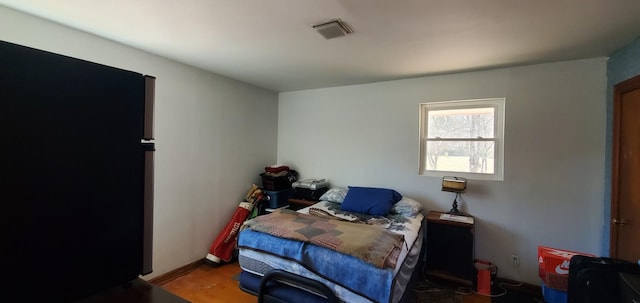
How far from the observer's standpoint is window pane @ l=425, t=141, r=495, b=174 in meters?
3.11

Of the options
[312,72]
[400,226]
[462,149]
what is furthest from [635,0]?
[312,72]

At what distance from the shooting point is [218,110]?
3449mm

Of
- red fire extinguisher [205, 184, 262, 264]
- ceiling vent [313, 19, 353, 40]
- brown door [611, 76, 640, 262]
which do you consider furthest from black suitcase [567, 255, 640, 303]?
red fire extinguisher [205, 184, 262, 264]

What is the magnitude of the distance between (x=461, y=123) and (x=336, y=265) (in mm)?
2370

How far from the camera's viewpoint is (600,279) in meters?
1.83

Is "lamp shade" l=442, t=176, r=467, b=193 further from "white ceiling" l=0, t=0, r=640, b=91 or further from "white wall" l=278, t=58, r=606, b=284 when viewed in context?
"white ceiling" l=0, t=0, r=640, b=91

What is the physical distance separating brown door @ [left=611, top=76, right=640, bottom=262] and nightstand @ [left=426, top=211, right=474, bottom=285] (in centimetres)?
108

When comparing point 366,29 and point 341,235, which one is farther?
point 341,235

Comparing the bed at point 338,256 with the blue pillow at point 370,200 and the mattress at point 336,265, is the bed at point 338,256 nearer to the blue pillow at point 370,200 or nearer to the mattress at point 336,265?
the mattress at point 336,265

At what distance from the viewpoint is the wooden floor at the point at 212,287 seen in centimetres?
258

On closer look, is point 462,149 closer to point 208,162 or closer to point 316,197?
point 316,197

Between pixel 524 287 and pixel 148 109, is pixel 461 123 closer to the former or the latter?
pixel 524 287

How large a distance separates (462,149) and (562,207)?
3.51ft

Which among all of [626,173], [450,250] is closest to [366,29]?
[450,250]
